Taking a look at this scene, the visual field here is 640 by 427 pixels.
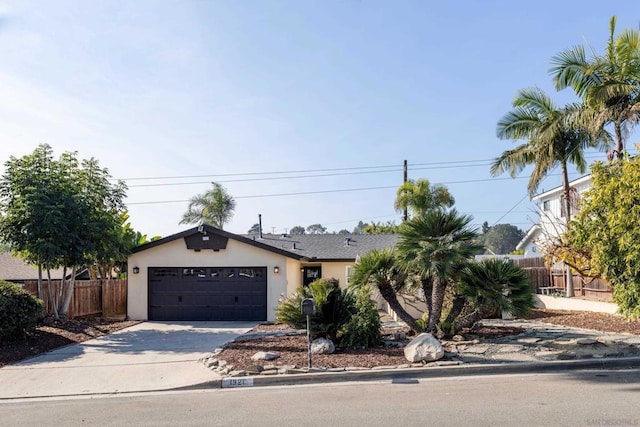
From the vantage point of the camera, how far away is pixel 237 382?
27.6ft

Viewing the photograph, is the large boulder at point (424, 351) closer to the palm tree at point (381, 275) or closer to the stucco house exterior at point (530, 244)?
the palm tree at point (381, 275)

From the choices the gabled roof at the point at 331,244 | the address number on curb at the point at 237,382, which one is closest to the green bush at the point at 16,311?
the address number on curb at the point at 237,382

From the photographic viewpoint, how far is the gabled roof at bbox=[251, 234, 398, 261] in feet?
75.6

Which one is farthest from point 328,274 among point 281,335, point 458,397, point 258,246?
point 458,397

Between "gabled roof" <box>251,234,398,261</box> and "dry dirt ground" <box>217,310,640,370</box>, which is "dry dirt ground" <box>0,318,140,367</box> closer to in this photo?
"dry dirt ground" <box>217,310,640,370</box>

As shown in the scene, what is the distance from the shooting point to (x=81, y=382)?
883 cm

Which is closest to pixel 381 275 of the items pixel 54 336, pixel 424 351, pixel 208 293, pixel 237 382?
pixel 424 351

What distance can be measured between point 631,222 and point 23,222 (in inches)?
605

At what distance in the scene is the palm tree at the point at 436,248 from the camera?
10430 millimetres

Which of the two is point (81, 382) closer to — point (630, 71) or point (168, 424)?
point (168, 424)

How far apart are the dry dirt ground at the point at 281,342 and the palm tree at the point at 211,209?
19917 millimetres

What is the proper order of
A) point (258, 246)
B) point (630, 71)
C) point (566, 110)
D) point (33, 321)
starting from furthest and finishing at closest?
1. point (566, 110)
2. point (258, 246)
3. point (630, 71)
4. point (33, 321)

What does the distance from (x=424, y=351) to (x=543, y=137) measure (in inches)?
552

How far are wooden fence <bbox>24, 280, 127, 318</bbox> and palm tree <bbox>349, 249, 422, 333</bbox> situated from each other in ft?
34.7
